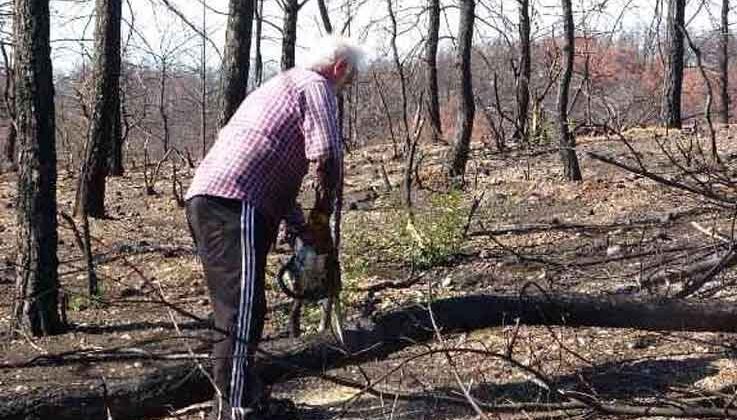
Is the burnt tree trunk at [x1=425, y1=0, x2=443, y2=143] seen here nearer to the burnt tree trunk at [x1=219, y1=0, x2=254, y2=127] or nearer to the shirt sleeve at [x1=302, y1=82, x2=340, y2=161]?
the burnt tree trunk at [x1=219, y1=0, x2=254, y2=127]

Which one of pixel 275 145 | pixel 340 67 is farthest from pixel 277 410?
pixel 340 67

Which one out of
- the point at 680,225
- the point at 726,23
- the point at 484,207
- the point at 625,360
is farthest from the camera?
the point at 726,23

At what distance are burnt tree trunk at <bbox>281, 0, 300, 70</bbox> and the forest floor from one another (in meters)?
1.78

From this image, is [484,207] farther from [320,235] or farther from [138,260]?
[320,235]

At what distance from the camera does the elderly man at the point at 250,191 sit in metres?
3.60

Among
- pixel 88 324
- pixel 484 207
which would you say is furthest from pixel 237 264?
pixel 484 207

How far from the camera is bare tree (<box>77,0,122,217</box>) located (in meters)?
9.79

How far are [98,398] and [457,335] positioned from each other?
1884 mm

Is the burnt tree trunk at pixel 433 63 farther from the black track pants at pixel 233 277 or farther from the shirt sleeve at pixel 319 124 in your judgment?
the black track pants at pixel 233 277

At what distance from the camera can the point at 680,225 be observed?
7.39 metres

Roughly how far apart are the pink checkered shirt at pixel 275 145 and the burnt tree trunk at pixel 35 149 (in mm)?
1943

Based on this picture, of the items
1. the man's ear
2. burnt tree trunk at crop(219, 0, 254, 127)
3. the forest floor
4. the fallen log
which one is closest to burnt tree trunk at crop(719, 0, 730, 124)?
the forest floor

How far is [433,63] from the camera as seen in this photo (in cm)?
1712

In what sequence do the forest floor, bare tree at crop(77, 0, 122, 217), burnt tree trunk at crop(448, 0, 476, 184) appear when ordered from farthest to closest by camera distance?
burnt tree trunk at crop(448, 0, 476, 184) → bare tree at crop(77, 0, 122, 217) → the forest floor
